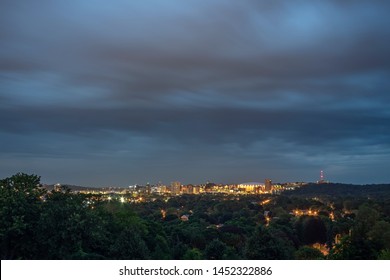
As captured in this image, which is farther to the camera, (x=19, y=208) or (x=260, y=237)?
(x=260, y=237)

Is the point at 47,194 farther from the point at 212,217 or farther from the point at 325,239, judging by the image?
the point at 212,217

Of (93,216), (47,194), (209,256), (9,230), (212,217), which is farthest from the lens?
(212,217)

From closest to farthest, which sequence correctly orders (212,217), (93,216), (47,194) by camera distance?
(93,216) < (47,194) < (212,217)

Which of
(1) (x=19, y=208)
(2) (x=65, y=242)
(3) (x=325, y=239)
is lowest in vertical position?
(3) (x=325, y=239)

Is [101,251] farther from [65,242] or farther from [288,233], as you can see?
[288,233]
